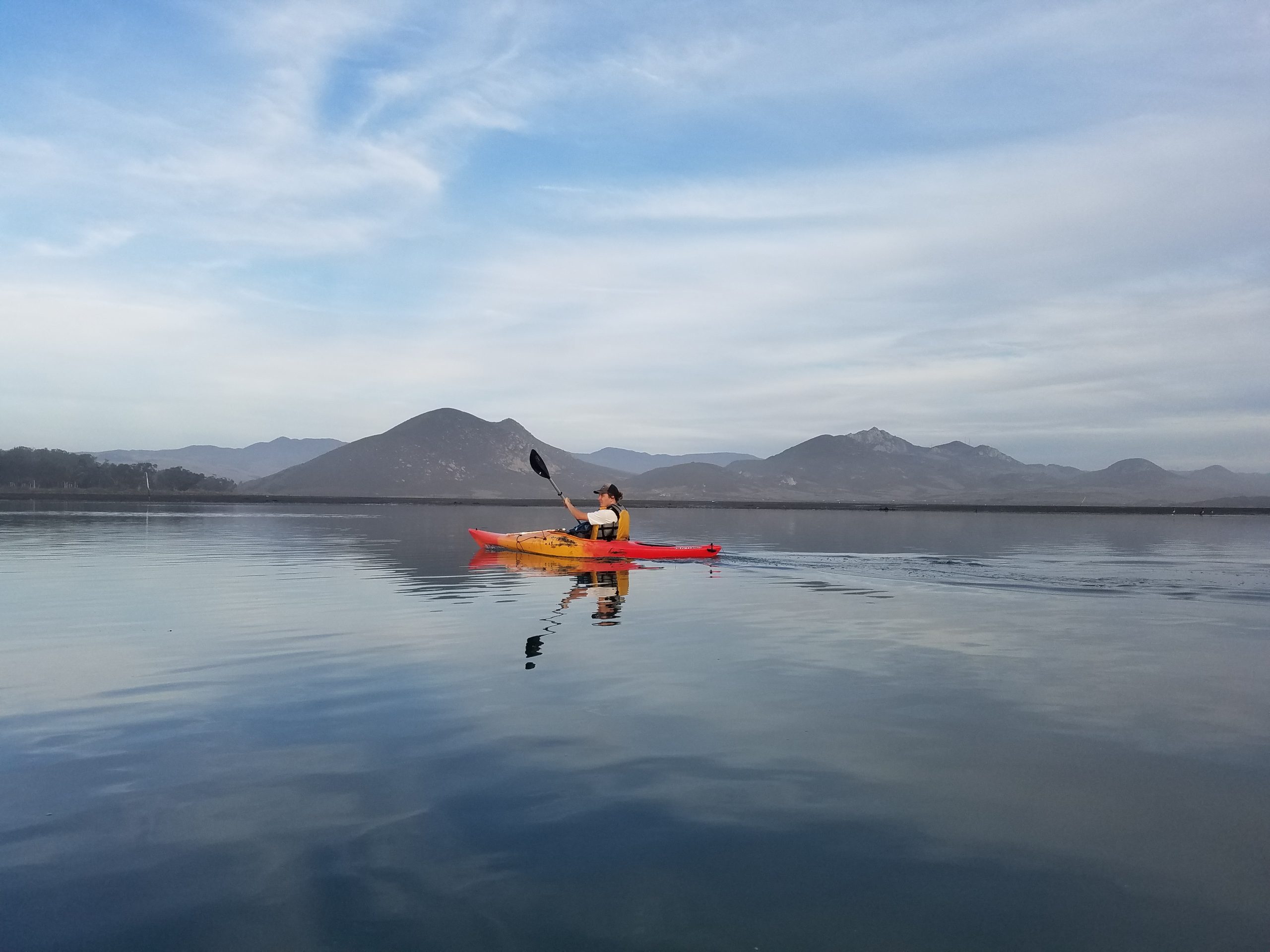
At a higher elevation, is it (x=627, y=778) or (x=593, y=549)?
(x=593, y=549)

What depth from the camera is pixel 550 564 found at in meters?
35.9

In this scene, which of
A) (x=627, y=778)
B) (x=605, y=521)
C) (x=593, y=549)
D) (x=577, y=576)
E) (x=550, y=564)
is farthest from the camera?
(x=550, y=564)

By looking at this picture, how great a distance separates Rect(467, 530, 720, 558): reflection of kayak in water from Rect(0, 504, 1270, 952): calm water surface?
46.2 ft

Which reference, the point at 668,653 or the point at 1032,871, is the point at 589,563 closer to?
the point at 668,653

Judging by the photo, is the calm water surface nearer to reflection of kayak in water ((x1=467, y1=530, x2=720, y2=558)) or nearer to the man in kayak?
the man in kayak

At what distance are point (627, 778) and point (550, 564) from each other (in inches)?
1066

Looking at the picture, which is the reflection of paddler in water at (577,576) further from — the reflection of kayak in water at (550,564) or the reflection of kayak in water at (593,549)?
the reflection of kayak in water at (593,549)

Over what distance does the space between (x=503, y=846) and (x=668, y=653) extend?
29.8ft

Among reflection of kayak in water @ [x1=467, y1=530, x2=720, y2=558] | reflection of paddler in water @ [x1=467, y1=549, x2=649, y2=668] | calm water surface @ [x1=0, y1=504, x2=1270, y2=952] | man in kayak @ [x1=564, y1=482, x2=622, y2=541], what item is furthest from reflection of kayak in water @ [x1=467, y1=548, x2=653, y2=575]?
calm water surface @ [x1=0, y1=504, x2=1270, y2=952]

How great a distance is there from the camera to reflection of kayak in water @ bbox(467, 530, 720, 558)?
117 feet

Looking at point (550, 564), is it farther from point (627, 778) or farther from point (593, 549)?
point (627, 778)

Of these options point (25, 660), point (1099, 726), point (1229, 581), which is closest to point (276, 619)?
point (25, 660)

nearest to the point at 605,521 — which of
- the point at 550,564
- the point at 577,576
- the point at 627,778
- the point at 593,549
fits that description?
the point at 593,549

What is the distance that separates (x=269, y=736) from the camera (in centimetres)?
1034
